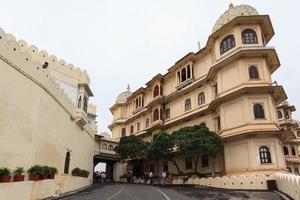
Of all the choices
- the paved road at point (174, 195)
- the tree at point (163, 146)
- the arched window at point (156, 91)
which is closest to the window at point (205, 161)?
the tree at point (163, 146)

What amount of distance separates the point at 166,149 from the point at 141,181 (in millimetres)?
9754

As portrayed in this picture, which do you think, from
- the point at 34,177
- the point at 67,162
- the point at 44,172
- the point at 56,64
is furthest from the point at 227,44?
the point at 34,177

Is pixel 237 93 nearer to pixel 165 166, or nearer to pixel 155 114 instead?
pixel 165 166

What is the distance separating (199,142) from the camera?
25.4 metres

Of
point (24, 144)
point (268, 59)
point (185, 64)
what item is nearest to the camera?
point (24, 144)

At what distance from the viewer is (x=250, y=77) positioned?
2630 centimetres

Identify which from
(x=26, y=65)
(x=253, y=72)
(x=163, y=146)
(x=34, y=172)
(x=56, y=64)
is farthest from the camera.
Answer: (x=163, y=146)

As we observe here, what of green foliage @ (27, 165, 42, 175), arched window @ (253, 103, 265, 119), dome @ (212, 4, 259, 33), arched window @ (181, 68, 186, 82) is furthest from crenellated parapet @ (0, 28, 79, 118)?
dome @ (212, 4, 259, 33)

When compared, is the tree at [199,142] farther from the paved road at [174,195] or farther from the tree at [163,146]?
the paved road at [174,195]

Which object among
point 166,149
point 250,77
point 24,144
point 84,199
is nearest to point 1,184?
point 24,144

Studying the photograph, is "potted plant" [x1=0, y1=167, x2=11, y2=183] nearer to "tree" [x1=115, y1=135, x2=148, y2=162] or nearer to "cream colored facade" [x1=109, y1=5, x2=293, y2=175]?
"cream colored facade" [x1=109, y1=5, x2=293, y2=175]

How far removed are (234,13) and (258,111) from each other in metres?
12.0

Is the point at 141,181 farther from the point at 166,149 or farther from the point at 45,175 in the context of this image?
the point at 45,175

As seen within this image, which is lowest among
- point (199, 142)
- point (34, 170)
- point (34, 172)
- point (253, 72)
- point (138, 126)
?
point (34, 172)
